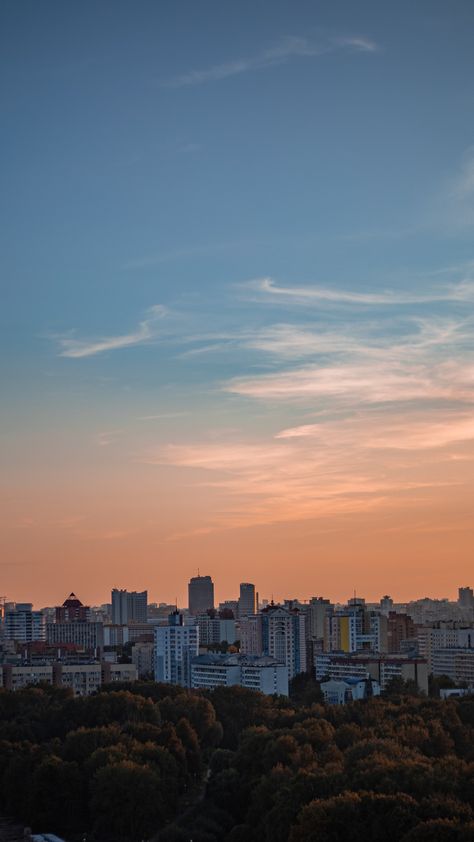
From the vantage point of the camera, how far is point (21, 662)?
47312 mm

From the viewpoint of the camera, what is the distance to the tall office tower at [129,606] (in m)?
110

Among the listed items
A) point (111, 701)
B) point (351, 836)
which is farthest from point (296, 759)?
point (111, 701)

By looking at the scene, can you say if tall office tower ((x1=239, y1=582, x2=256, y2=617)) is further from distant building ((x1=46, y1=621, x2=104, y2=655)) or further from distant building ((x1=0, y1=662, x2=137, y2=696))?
distant building ((x1=0, y1=662, x2=137, y2=696))

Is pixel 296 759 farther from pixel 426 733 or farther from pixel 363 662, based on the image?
pixel 363 662

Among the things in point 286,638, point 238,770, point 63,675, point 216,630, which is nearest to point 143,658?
point 286,638

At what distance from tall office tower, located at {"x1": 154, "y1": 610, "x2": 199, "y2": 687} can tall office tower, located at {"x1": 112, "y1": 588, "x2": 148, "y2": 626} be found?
59330 mm

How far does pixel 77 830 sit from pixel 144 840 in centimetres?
216

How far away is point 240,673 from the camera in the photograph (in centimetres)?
4338

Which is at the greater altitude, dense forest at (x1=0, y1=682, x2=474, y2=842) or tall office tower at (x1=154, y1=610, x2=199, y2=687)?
tall office tower at (x1=154, y1=610, x2=199, y2=687)

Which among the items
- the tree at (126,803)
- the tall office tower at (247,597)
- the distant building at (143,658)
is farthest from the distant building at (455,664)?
the tall office tower at (247,597)

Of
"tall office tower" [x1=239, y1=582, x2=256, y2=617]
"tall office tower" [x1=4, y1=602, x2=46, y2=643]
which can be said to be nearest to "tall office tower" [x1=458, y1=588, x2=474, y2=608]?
"tall office tower" [x1=239, y1=582, x2=256, y2=617]

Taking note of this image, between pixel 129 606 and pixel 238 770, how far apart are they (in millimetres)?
89473

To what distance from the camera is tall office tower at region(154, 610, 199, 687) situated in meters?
50.2

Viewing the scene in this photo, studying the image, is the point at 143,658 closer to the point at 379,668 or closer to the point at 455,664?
the point at 455,664
